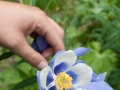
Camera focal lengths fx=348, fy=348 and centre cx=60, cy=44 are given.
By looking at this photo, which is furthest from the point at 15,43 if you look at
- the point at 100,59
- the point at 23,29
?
the point at 100,59

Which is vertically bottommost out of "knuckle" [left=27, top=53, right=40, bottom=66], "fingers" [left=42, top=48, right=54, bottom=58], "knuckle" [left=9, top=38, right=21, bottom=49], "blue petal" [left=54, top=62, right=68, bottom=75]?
"fingers" [left=42, top=48, right=54, bottom=58]

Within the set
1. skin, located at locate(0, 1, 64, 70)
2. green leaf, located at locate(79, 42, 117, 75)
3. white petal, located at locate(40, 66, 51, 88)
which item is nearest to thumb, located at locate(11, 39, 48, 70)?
skin, located at locate(0, 1, 64, 70)

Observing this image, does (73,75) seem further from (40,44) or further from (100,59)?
(100,59)

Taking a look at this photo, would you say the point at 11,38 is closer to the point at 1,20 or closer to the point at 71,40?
the point at 1,20

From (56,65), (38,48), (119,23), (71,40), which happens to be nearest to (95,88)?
(56,65)

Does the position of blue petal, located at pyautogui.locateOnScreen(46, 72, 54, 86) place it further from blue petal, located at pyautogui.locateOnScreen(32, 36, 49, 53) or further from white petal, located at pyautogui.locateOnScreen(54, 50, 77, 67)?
blue petal, located at pyautogui.locateOnScreen(32, 36, 49, 53)

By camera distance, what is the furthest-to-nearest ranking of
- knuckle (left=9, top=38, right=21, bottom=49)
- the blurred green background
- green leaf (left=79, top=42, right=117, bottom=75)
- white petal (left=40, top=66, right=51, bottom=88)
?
green leaf (left=79, top=42, right=117, bottom=75) → the blurred green background → knuckle (left=9, top=38, right=21, bottom=49) → white petal (left=40, top=66, right=51, bottom=88)
